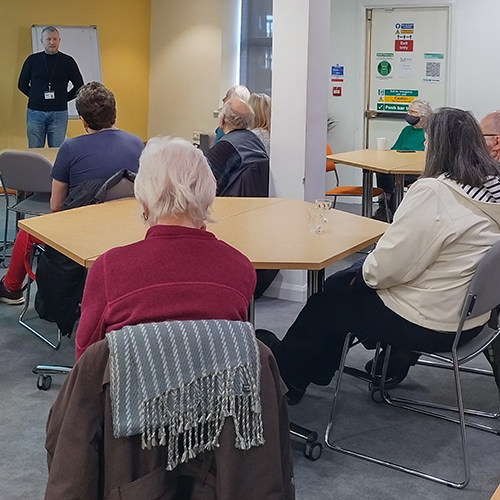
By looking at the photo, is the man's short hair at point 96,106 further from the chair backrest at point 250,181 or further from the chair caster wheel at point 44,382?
the chair caster wheel at point 44,382

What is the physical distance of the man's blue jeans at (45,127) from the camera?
7.22 m

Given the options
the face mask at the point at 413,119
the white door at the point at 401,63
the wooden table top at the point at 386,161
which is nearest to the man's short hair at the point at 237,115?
the wooden table top at the point at 386,161

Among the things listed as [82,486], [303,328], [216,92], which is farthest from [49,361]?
[216,92]

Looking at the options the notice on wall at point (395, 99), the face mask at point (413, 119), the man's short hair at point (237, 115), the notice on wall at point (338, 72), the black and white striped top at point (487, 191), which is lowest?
the black and white striped top at point (487, 191)

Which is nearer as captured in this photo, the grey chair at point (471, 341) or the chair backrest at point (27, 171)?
the grey chair at point (471, 341)

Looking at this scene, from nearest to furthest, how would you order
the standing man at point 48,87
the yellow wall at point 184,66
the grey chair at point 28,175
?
1. the grey chair at point 28,175
2. the standing man at point 48,87
3. the yellow wall at point 184,66

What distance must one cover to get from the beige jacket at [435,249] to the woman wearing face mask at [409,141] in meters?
3.67

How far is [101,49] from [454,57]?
3699mm

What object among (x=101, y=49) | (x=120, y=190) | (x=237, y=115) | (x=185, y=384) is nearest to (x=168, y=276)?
(x=185, y=384)

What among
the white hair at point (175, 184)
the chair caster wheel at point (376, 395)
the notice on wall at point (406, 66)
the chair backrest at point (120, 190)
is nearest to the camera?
the white hair at point (175, 184)

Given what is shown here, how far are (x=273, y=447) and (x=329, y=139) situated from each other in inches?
262

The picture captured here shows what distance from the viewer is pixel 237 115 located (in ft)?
13.7

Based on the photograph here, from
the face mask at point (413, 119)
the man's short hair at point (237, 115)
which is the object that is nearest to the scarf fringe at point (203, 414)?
the man's short hair at point (237, 115)

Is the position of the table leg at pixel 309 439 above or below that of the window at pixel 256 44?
below
